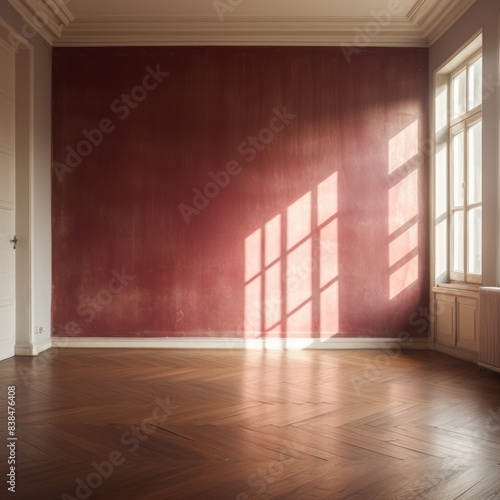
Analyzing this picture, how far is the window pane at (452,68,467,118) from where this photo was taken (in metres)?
5.57

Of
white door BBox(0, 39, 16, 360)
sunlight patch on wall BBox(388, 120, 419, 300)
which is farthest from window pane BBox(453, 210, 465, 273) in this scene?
white door BBox(0, 39, 16, 360)

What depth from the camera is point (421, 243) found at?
6.00 metres

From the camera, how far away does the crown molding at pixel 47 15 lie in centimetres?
521

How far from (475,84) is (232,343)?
147 inches

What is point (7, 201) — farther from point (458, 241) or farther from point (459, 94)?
point (459, 94)

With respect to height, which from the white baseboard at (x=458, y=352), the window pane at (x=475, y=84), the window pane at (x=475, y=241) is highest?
the window pane at (x=475, y=84)

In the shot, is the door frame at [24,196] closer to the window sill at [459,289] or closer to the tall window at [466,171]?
the window sill at [459,289]

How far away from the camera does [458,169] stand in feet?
18.6

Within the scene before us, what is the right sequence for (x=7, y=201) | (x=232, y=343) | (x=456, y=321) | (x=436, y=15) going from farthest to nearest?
(x=232, y=343), (x=436, y=15), (x=456, y=321), (x=7, y=201)

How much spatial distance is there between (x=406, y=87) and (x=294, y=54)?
52.5 inches

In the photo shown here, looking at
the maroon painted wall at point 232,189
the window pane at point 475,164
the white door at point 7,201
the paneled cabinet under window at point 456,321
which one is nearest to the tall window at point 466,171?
the window pane at point 475,164

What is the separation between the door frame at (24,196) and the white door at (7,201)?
0.05 metres

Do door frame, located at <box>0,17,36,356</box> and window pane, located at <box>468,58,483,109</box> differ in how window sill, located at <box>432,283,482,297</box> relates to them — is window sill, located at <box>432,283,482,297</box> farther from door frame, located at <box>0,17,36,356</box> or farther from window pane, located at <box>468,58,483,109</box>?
door frame, located at <box>0,17,36,356</box>

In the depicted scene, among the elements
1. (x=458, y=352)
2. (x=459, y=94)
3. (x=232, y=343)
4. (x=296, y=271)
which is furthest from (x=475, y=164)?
(x=232, y=343)
